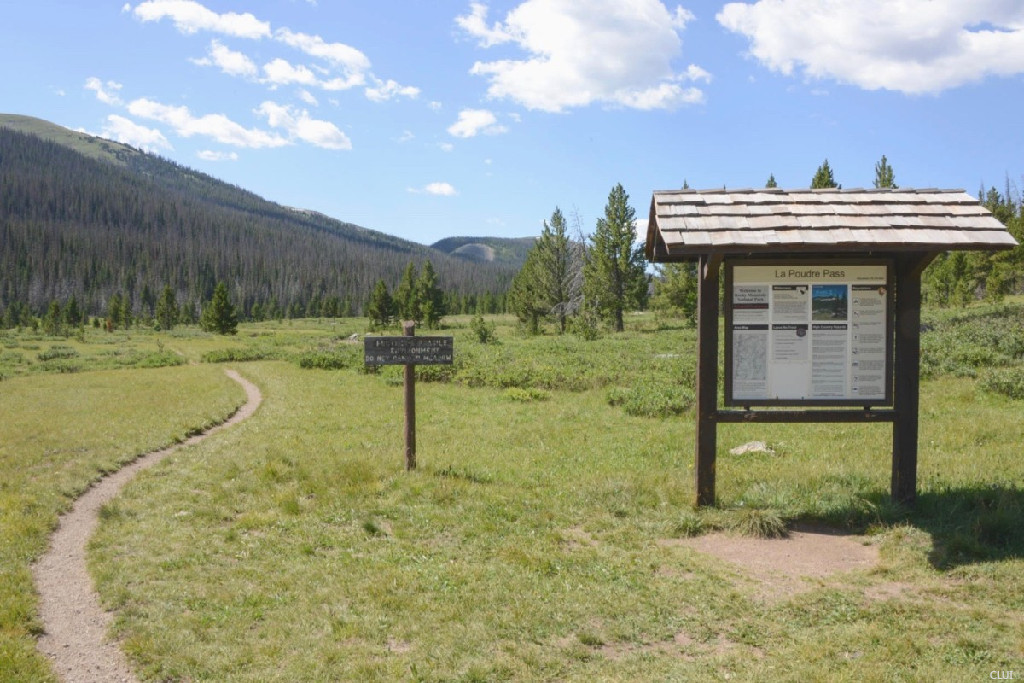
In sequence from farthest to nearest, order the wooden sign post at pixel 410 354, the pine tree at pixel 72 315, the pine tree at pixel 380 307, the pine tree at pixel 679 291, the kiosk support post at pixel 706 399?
the pine tree at pixel 72 315, the pine tree at pixel 380 307, the pine tree at pixel 679 291, the wooden sign post at pixel 410 354, the kiosk support post at pixel 706 399

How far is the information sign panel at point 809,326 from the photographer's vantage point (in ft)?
30.5

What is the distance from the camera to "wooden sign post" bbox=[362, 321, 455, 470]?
11.9 metres

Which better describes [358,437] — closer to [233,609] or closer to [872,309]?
Answer: [233,609]

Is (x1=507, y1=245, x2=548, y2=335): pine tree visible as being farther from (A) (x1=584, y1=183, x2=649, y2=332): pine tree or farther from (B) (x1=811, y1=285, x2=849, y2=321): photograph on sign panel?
(B) (x1=811, y1=285, x2=849, y2=321): photograph on sign panel

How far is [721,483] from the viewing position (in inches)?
416

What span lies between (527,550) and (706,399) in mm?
3384

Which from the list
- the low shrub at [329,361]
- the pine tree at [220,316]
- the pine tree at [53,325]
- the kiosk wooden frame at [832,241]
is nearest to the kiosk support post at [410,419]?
the kiosk wooden frame at [832,241]

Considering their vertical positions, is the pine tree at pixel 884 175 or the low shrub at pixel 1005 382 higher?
the pine tree at pixel 884 175

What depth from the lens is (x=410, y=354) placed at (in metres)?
12.0

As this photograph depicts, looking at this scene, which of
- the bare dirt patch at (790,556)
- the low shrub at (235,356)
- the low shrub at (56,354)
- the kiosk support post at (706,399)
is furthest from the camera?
the low shrub at (56,354)

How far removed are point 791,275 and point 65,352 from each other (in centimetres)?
5425

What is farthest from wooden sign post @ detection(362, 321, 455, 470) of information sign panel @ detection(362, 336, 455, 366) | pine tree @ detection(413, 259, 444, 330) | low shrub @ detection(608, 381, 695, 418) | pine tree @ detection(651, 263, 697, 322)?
pine tree @ detection(413, 259, 444, 330)

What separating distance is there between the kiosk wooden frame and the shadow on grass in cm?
41

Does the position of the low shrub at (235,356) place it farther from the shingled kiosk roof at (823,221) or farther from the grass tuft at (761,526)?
the grass tuft at (761,526)
